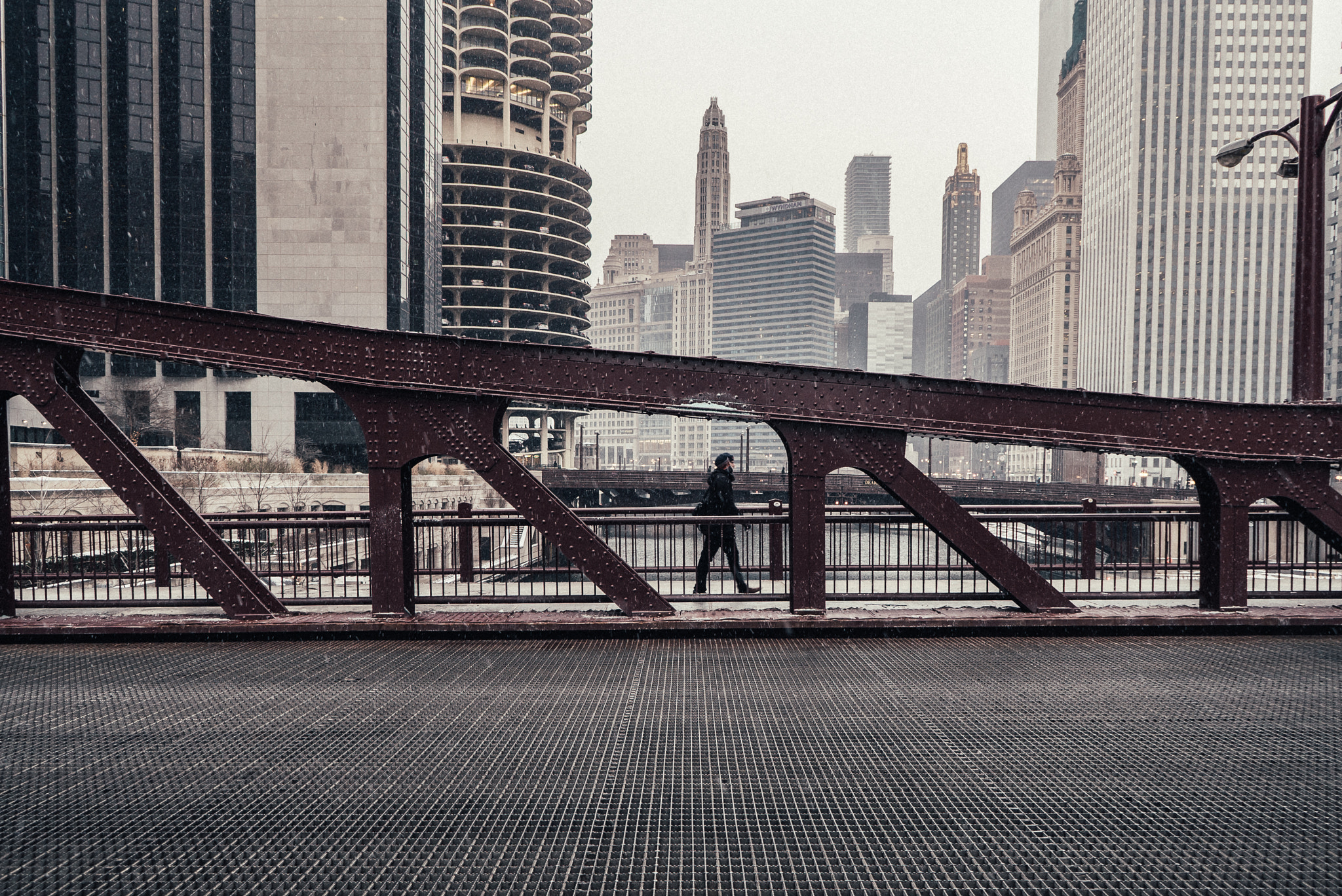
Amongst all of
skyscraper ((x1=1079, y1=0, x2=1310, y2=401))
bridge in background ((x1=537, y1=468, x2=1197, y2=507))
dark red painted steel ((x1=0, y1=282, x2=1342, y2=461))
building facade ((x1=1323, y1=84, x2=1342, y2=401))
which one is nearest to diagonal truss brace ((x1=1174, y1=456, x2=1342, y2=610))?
dark red painted steel ((x1=0, y1=282, x2=1342, y2=461))

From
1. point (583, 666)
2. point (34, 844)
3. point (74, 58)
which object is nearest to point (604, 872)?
point (34, 844)

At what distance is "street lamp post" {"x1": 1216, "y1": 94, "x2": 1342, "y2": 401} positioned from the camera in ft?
27.8

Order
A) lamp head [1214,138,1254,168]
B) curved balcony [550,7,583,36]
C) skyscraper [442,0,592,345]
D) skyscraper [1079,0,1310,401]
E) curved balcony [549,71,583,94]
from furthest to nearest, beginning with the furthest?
1. skyscraper [1079,0,1310,401]
2. curved balcony [550,7,583,36]
3. curved balcony [549,71,583,94]
4. skyscraper [442,0,592,345]
5. lamp head [1214,138,1254,168]

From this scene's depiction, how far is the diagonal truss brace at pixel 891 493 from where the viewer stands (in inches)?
311

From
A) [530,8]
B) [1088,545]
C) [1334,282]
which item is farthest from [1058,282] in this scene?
[1088,545]

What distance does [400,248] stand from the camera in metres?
69.2

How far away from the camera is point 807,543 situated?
8.05 metres

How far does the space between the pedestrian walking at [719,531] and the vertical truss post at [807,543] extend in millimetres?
1585

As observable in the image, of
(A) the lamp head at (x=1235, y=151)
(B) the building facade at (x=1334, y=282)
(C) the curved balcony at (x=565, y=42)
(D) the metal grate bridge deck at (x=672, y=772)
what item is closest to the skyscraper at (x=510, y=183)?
(C) the curved balcony at (x=565, y=42)

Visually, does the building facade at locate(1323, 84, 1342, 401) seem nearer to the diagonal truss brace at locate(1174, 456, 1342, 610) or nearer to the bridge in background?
the bridge in background

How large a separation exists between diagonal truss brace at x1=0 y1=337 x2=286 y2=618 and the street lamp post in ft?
38.1

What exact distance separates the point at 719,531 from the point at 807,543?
218cm

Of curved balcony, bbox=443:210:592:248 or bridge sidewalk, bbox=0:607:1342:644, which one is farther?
curved balcony, bbox=443:210:592:248

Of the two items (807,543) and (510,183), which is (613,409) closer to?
(807,543)
